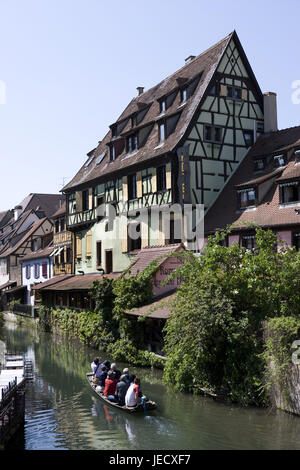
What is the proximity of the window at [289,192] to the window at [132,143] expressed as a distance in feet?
36.7

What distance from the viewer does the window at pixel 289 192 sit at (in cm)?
2397

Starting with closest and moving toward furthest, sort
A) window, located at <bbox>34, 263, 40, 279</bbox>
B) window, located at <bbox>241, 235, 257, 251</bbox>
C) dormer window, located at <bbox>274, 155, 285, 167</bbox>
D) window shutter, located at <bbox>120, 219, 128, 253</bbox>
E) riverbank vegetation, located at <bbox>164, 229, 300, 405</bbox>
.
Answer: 1. riverbank vegetation, located at <bbox>164, 229, 300, 405</bbox>
2. window, located at <bbox>241, 235, 257, 251</bbox>
3. dormer window, located at <bbox>274, 155, 285, 167</bbox>
4. window shutter, located at <bbox>120, 219, 128, 253</bbox>
5. window, located at <bbox>34, 263, 40, 279</bbox>

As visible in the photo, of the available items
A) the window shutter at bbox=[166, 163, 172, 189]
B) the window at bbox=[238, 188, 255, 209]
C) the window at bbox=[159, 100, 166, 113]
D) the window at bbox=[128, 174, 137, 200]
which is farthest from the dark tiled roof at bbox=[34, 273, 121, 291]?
the window at bbox=[159, 100, 166, 113]

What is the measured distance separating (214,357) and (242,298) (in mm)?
1975

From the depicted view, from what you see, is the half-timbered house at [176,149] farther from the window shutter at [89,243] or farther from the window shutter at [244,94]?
the window shutter at [89,243]

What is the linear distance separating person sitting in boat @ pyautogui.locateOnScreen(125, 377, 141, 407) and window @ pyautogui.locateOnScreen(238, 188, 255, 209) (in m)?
13.1

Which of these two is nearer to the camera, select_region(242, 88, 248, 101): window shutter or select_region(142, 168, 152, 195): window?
select_region(142, 168, 152, 195): window

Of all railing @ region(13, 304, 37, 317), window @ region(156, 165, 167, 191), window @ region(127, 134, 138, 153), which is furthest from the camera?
railing @ region(13, 304, 37, 317)

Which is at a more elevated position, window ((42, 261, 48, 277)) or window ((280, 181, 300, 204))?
window ((280, 181, 300, 204))

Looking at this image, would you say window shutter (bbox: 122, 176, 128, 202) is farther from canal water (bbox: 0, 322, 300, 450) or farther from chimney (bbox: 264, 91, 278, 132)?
canal water (bbox: 0, 322, 300, 450)

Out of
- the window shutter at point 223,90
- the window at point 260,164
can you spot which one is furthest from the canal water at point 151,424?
the window shutter at point 223,90

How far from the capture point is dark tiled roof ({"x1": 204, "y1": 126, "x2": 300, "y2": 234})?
23.8 m

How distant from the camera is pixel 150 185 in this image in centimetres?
2953

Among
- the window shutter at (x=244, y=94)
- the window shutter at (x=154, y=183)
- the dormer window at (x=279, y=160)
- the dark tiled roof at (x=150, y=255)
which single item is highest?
the window shutter at (x=244, y=94)
